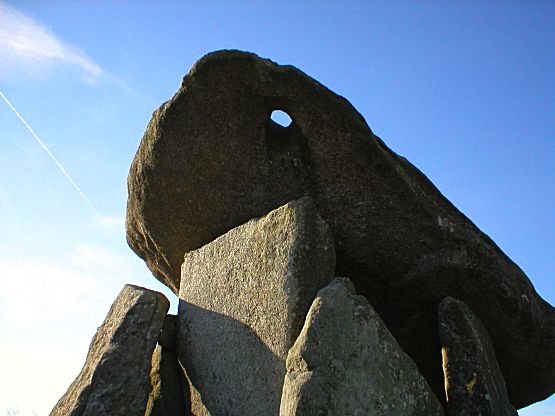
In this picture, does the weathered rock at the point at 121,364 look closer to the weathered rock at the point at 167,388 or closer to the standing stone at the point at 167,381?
the standing stone at the point at 167,381

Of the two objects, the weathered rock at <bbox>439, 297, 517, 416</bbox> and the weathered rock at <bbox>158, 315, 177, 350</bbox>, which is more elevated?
the weathered rock at <bbox>158, 315, 177, 350</bbox>

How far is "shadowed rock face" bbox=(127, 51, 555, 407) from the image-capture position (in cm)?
467

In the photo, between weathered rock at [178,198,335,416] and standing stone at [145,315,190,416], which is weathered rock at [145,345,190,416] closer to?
standing stone at [145,315,190,416]

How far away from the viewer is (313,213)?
4.21 m

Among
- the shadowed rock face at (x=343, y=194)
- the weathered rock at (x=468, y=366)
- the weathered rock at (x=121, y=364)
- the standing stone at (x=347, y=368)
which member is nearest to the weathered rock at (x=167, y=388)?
the weathered rock at (x=121, y=364)

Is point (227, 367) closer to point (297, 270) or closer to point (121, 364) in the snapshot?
point (121, 364)

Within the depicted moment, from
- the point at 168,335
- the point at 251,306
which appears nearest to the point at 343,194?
the point at 251,306

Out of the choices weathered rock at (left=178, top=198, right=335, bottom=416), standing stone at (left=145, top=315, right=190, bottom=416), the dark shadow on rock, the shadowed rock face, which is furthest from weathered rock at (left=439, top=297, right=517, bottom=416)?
standing stone at (left=145, top=315, right=190, bottom=416)

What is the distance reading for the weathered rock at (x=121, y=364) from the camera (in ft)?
14.0

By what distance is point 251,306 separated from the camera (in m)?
4.37

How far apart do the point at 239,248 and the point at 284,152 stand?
32.2 inches

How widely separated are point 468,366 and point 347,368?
1.05m

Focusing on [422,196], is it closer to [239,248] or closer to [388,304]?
[388,304]

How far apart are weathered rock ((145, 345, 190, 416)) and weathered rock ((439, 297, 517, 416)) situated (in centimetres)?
187
